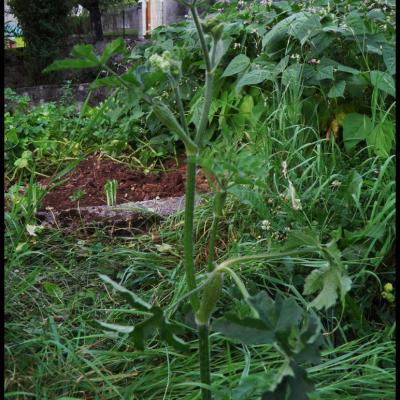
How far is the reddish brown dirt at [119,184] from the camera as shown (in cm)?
306

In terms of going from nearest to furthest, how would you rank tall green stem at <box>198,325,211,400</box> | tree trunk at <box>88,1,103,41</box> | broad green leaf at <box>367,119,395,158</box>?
tall green stem at <box>198,325,211,400</box>
broad green leaf at <box>367,119,395,158</box>
tree trunk at <box>88,1,103,41</box>

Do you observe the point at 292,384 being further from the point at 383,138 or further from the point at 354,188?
the point at 383,138

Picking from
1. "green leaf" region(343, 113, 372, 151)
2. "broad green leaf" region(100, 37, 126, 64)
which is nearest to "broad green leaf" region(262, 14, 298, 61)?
"green leaf" region(343, 113, 372, 151)

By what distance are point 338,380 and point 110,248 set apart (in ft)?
3.55

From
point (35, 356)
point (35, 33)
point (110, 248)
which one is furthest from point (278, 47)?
point (35, 33)

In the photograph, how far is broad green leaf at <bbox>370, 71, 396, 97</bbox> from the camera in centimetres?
248

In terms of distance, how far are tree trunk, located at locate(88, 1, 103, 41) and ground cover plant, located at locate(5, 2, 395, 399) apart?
6513 mm

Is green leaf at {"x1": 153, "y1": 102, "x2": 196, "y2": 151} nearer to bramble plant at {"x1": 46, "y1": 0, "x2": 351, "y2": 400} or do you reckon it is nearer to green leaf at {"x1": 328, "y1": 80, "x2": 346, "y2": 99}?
bramble plant at {"x1": 46, "y1": 0, "x2": 351, "y2": 400}

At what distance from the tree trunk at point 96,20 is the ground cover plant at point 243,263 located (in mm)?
6513

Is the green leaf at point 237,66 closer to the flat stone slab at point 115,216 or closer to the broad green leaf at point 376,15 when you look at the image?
the broad green leaf at point 376,15

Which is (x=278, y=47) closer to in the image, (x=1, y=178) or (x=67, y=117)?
(x=1, y=178)

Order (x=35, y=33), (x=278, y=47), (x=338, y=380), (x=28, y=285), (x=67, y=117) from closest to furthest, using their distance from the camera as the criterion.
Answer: (x=338, y=380) → (x=28, y=285) → (x=278, y=47) → (x=67, y=117) → (x=35, y=33)

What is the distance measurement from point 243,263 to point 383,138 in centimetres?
82

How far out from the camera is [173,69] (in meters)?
1.17
